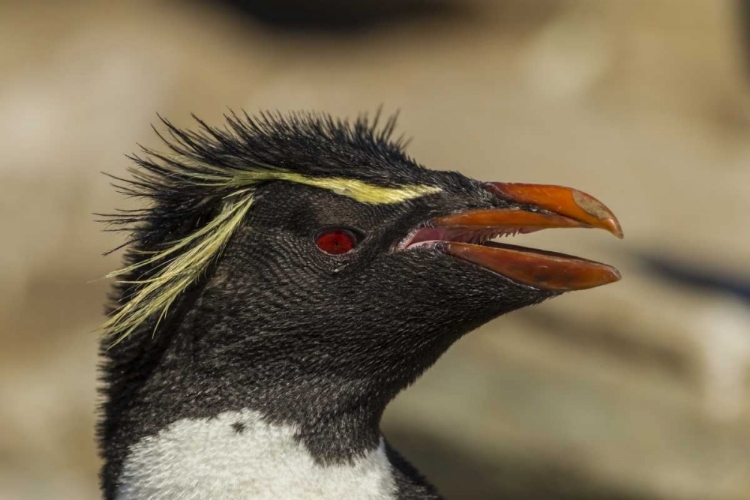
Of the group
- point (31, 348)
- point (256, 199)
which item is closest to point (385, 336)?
point (256, 199)

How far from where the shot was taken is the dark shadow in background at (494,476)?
5.37m

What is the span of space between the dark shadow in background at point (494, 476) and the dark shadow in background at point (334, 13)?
196 inches

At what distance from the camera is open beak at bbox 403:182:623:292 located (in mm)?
2131

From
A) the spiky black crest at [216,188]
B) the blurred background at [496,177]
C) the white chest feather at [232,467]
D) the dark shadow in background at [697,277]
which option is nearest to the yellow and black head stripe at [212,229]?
A: the spiky black crest at [216,188]

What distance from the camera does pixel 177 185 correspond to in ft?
7.57

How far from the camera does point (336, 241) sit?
90.0 inches

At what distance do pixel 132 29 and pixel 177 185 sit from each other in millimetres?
7279

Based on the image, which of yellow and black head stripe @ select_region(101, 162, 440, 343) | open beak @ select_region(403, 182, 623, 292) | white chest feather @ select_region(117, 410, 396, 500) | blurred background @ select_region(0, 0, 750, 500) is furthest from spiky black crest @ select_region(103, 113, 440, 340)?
blurred background @ select_region(0, 0, 750, 500)

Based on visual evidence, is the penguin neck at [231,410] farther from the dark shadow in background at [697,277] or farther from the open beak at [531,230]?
the dark shadow in background at [697,277]

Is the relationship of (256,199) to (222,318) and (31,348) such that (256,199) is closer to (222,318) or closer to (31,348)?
(222,318)

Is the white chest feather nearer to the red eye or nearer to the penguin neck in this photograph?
the penguin neck

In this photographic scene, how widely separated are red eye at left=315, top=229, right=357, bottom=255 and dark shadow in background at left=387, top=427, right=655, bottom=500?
3.39 m

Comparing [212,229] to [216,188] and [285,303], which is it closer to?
[216,188]

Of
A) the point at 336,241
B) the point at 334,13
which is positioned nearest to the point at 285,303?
the point at 336,241
